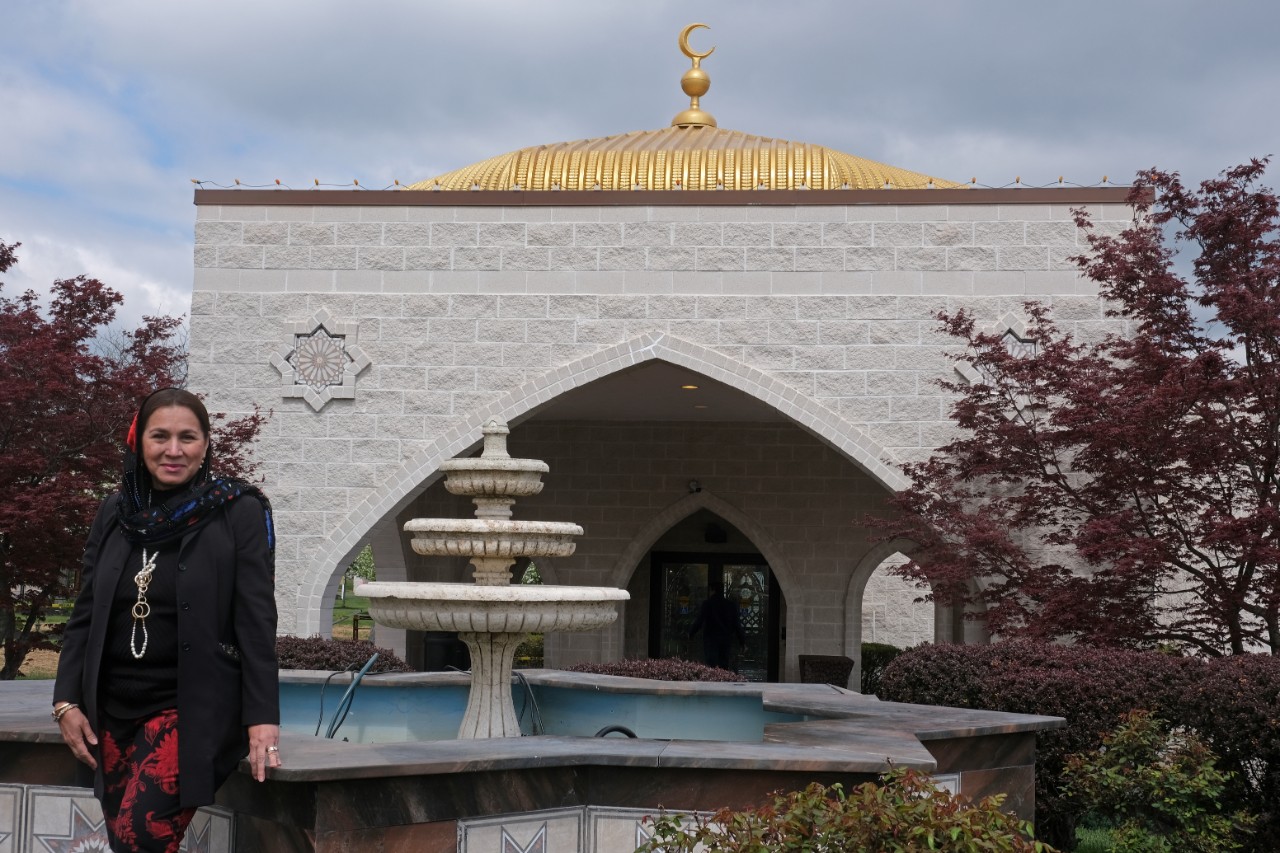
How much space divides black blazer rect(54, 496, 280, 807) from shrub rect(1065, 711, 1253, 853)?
13.1 feet

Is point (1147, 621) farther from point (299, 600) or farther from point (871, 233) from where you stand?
point (299, 600)

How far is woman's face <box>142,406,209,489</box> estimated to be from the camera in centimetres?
330

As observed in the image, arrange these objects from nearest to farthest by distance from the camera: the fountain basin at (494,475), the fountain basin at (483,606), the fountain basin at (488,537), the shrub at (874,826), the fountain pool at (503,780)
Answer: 1. the shrub at (874,826)
2. the fountain pool at (503,780)
3. the fountain basin at (483,606)
4. the fountain basin at (488,537)
5. the fountain basin at (494,475)

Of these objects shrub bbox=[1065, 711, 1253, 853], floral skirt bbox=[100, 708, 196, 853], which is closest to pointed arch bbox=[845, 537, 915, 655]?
shrub bbox=[1065, 711, 1253, 853]

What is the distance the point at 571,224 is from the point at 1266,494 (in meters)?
5.88

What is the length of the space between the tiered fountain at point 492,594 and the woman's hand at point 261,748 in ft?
5.76

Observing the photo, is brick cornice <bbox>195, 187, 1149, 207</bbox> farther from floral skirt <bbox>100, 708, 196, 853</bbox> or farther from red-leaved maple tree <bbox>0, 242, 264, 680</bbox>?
floral skirt <bbox>100, 708, 196, 853</bbox>

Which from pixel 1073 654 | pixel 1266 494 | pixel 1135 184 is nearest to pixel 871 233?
pixel 1135 184

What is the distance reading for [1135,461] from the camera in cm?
938

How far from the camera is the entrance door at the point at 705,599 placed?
1744 centimetres

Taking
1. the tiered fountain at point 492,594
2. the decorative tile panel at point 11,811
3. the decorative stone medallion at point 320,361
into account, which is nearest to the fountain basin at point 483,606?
the tiered fountain at point 492,594

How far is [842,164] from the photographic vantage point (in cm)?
1397

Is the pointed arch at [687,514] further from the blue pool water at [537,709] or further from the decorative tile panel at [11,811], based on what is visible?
the decorative tile panel at [11,811]

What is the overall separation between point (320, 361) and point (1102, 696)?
295 inches
